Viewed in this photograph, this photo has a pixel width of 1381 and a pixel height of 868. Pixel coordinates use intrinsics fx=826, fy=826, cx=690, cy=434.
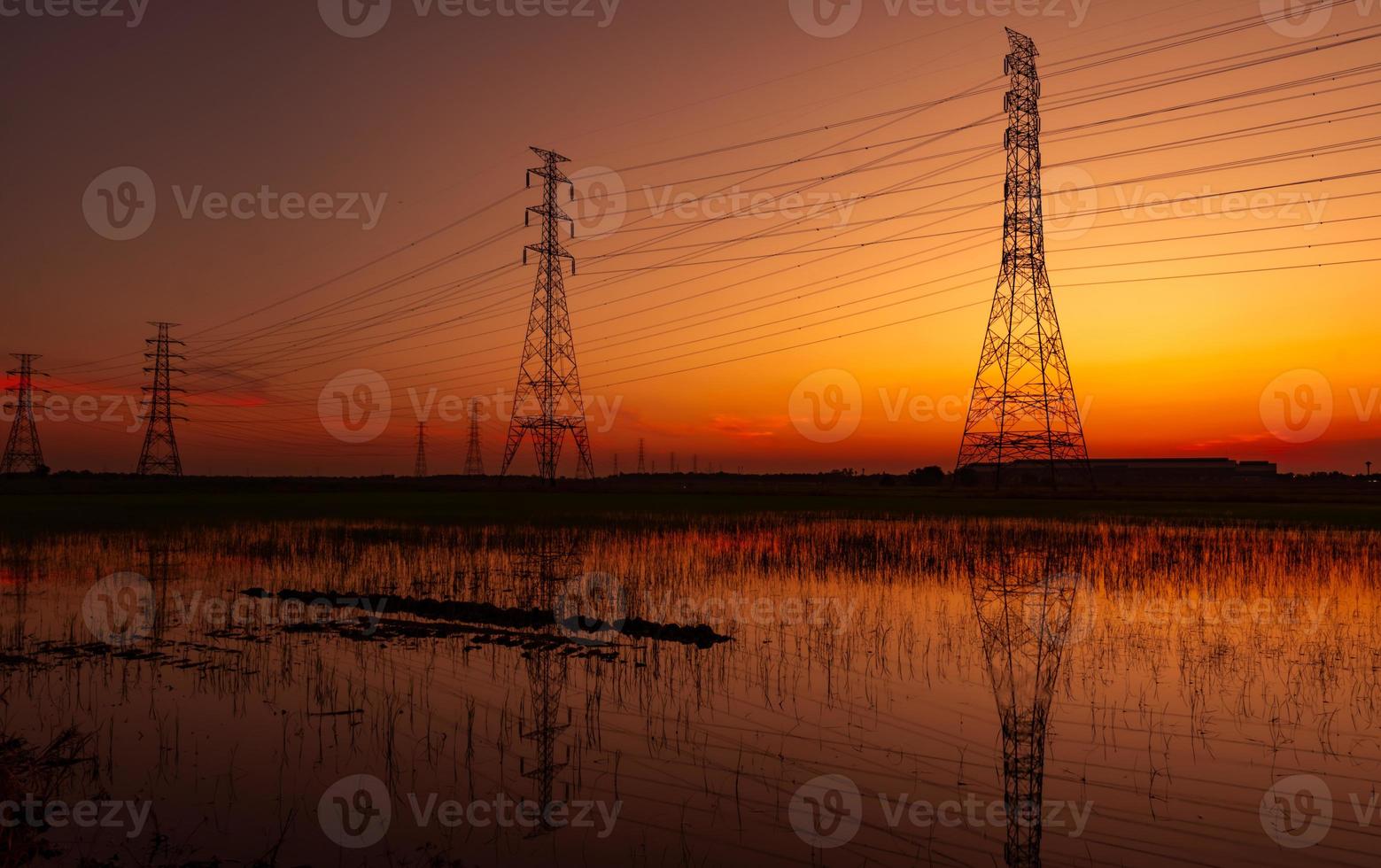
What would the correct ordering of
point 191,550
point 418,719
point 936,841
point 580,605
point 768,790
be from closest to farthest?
Answer: point 936,841 → point 768,790 → point 418,719 → point 580,605 → point 191,550

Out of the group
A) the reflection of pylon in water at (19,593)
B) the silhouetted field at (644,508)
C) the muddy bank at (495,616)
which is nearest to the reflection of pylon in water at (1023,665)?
the muddy bank at (495,616)

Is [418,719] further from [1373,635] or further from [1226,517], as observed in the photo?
[1226,517]

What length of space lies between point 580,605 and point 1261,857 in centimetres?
1375

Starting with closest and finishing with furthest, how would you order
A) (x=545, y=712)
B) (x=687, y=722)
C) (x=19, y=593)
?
(x=687, y=722), (x=545, y=712), (x=19, y=593)

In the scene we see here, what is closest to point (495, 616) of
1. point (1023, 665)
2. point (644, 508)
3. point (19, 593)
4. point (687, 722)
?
point (687, 722)

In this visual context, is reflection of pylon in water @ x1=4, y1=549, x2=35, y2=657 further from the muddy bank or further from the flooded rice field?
the muddy bank

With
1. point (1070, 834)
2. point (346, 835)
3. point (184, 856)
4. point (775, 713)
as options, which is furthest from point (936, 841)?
point (184, 856)

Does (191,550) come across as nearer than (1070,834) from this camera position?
No

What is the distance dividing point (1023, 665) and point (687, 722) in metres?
6.23

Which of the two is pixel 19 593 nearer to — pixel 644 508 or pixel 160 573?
pixel 160 573

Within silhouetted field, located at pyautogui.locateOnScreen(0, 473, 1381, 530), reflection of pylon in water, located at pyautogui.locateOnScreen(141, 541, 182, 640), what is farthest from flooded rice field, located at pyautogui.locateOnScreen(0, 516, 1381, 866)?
silhouetted field, located at pyautogui.locateOnScreen(0, 473, 1381, 530)

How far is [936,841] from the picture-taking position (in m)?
7.29

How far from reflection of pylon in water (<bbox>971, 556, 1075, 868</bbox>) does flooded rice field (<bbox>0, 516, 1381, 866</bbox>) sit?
60mm

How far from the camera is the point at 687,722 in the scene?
10586 millimetres
